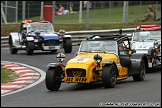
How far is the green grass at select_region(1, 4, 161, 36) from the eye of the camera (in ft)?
102

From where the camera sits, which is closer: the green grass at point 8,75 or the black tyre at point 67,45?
the green grass at point 8,75

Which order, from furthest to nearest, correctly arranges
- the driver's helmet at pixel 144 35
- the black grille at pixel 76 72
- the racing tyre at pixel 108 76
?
the driver's helmet at pixel 144 35 < the black grille at pixel 76 72 < the racing tyre at pixel 108 76

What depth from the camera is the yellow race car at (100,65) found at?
12984 millimetres

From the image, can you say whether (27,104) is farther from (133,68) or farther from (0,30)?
(0,30)

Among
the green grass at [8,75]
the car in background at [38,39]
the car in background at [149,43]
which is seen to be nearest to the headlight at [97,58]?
the green grass at [8,75]

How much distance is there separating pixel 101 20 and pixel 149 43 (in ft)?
45.2

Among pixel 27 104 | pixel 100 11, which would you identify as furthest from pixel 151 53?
pixel 100 11

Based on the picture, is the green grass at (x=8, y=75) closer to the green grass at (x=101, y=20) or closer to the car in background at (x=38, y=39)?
the car in background at (x=38, y=39)

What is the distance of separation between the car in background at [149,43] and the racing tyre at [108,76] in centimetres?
394

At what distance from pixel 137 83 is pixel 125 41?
1.58 meters

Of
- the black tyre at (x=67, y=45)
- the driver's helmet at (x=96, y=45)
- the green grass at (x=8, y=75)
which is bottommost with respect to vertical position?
the green grass at (x=8, y=75)

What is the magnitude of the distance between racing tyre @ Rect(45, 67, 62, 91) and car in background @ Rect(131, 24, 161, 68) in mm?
4485

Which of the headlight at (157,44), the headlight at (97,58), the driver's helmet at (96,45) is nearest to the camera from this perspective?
the headlight at (97,58)

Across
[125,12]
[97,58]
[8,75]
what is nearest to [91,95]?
[97,58]
